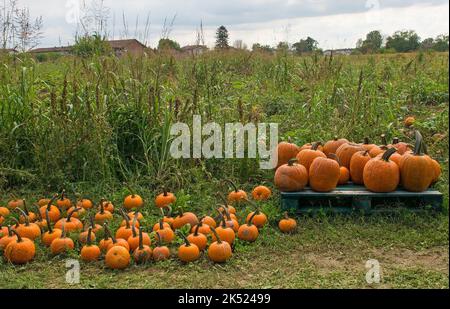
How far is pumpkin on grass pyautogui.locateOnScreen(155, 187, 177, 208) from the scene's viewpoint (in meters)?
4.28

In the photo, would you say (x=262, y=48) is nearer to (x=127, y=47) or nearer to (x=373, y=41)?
(x=373, y=41)

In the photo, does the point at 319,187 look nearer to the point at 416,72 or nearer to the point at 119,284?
the point at 119,284

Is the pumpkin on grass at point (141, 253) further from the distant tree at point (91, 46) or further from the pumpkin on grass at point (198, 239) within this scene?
the distant tree at point (91, 46)

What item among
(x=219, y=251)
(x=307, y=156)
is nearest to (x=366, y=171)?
(x=307, y=156)

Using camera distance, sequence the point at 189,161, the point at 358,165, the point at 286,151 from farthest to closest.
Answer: the point at 189,161 → the point at 286,151 → the point at 358,165

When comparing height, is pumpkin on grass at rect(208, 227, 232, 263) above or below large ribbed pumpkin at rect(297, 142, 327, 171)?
below

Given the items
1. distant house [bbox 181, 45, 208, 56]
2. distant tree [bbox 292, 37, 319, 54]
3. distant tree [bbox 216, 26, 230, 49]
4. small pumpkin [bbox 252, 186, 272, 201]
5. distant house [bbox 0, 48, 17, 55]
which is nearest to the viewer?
small pumpkin [bbox 252, 186, 272, 201]

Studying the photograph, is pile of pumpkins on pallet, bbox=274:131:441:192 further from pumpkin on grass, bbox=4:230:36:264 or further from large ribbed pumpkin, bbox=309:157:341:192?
pumpkin on grass, bbox=4:230:36:264

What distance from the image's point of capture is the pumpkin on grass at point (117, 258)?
332 cm

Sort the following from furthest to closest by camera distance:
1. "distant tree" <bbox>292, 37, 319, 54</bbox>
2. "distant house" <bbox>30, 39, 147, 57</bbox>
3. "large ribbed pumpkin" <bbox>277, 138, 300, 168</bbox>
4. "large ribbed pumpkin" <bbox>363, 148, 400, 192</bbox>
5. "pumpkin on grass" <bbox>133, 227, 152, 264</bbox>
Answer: "distant tree" <bbox>292, 37, 319, 54</bbox>, "distant house" <bbox>30, 39, 147, 57</bbox>, "large ribbed pumpkin" <bbox>277, 138, 300, 168</bbox>, "large ribbed pumpkin" <bbox>363, 148, 400, 192</bbox>, "pumpkin on grass" <bbox>133, 227, 152, 264</bbox>

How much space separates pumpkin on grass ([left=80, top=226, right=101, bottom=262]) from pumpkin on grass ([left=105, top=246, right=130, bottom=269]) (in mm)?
141

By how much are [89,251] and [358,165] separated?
2.32 metres

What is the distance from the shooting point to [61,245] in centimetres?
356

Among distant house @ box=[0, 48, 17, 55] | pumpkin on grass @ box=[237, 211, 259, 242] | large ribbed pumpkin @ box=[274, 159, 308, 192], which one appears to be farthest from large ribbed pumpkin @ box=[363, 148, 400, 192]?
distant house @ box=[0, 48, 17, 55]
